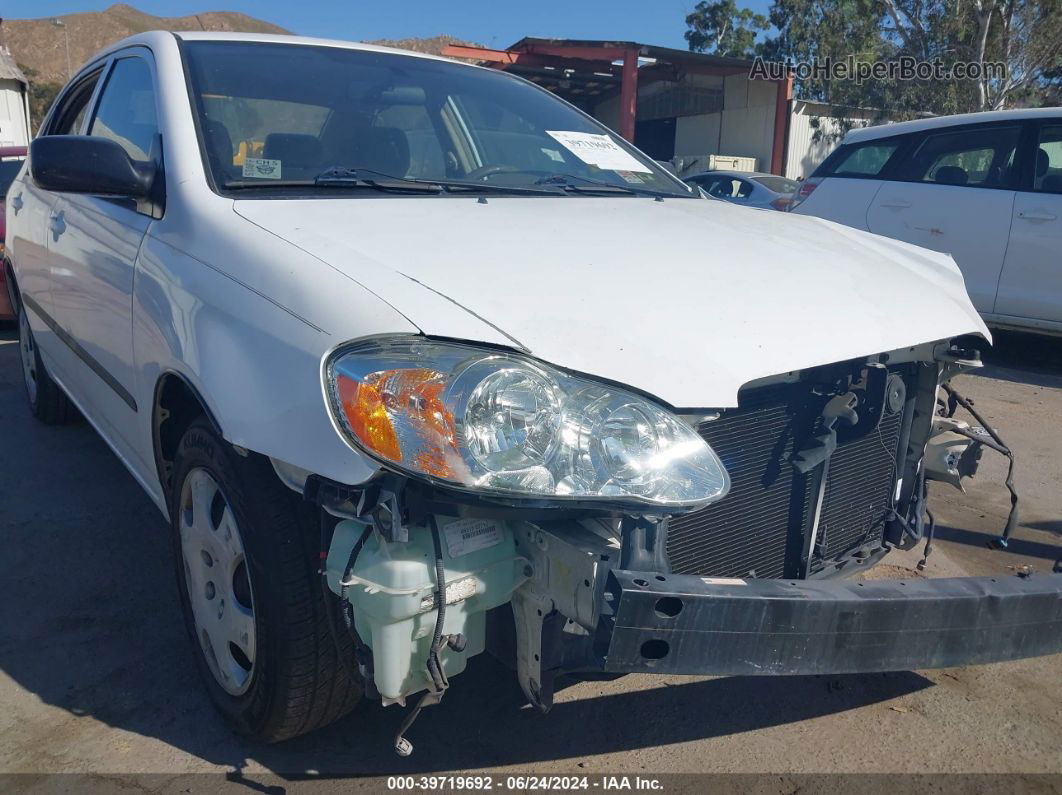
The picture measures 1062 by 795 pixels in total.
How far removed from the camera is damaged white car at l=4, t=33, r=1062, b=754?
1.67 m

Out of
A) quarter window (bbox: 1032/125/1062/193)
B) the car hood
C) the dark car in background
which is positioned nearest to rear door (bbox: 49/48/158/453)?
the car hood

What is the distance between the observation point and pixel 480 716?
238 centimetres

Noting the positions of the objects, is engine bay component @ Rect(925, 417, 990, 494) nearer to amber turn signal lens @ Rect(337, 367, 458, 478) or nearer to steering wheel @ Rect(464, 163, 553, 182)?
steering wheel @ Rect(464, 163, 553, 182)

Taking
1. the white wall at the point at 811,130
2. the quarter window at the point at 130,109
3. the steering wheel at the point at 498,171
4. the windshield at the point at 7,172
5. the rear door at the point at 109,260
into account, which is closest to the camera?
the rear door at the point at 109,260

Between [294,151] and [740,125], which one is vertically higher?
[740,125]

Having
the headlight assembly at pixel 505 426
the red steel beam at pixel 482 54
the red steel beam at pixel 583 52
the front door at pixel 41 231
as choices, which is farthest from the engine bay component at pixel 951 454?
the red steel beam at pixel 583 52

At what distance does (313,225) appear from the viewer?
212cm

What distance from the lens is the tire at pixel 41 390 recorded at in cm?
457

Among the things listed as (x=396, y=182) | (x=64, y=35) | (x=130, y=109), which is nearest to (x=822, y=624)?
(x=396, y=182)

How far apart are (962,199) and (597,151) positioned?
430 centimetres

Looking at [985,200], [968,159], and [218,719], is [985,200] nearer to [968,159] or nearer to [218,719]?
[968,159]

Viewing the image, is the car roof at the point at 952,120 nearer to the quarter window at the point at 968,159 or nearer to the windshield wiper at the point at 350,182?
the quarter window at the point at 968,159

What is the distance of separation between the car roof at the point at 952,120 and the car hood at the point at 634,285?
14.6 feet

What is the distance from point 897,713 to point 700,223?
4.76 ft
